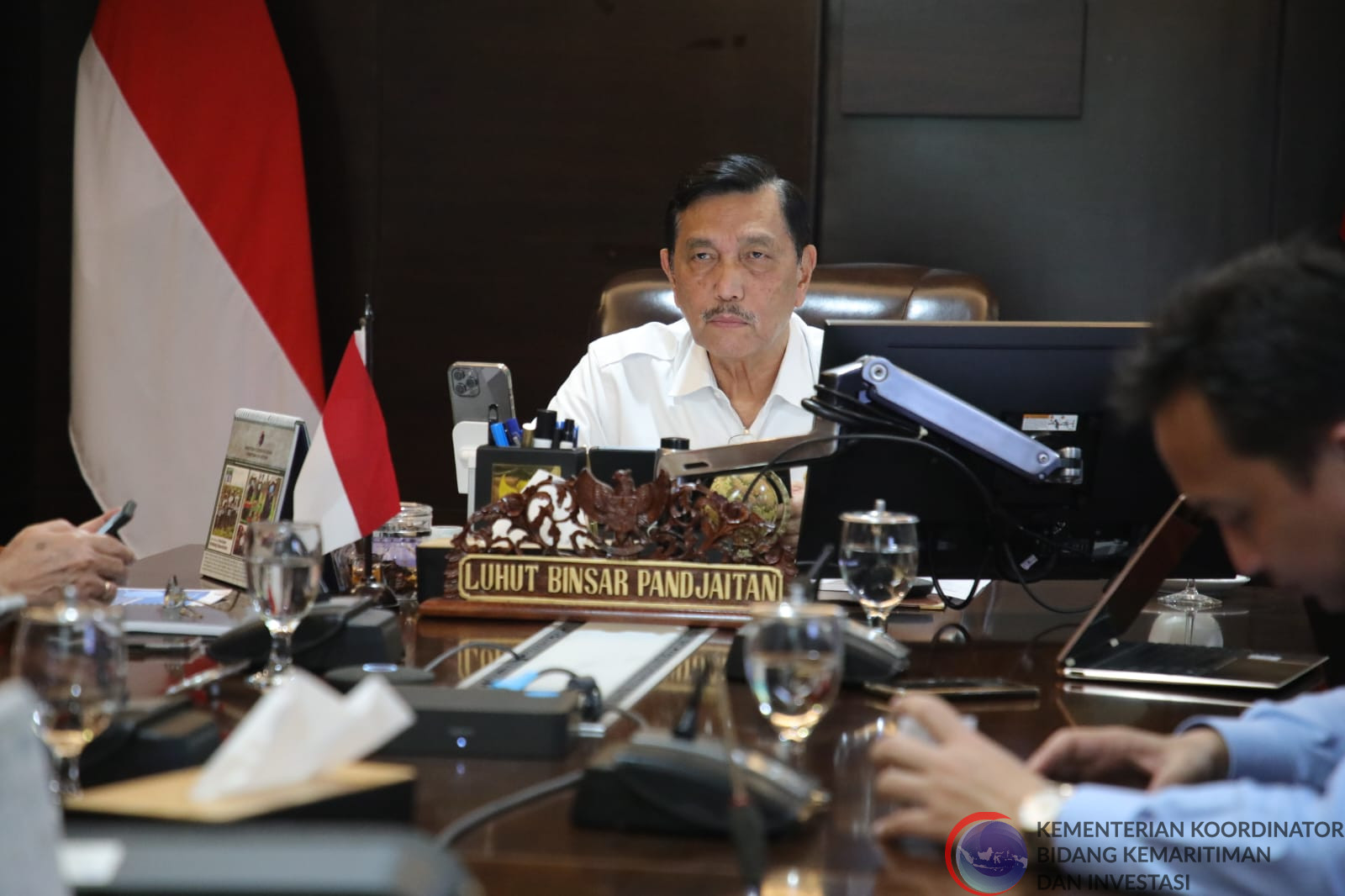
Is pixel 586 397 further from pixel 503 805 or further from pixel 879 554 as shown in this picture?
pixel 503 805

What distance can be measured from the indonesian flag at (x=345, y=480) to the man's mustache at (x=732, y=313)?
1.01 meters

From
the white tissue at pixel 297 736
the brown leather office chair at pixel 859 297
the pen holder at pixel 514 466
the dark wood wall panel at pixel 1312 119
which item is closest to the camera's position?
the white tissue at pixel 297 736

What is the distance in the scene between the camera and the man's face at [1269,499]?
1007 mm

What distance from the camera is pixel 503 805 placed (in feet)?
3.16

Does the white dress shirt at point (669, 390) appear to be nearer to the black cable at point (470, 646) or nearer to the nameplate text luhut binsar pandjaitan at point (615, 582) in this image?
the nameplate text luhut binsar pandjaitan at point (615, 582)

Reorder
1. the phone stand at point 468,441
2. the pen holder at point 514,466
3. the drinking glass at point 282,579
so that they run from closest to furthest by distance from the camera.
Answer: the drinking glass at point 282,579 < the pen holder at point 514,466 < the phone stand at point 468,441

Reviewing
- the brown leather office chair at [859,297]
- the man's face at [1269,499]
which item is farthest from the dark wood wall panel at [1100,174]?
the man's face at [1269,499]

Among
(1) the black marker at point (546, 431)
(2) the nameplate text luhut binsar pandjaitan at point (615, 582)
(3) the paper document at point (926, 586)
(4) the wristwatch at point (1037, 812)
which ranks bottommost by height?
(3) the paper document at point (926, 586)

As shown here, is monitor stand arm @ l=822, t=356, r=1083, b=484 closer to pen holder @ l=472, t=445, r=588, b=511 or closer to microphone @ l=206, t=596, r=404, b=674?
pen holder @ l=472, t=445, r=588, b=511

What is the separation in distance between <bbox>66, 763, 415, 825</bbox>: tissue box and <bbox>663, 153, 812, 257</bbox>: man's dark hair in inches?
76.3

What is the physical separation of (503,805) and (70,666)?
303 millimetres

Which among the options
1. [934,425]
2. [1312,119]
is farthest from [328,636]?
[1312,119]

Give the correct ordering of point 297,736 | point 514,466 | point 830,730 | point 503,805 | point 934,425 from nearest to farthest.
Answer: point 297,736
point 503,805
point 830,730
point 934,425
point 514,466
